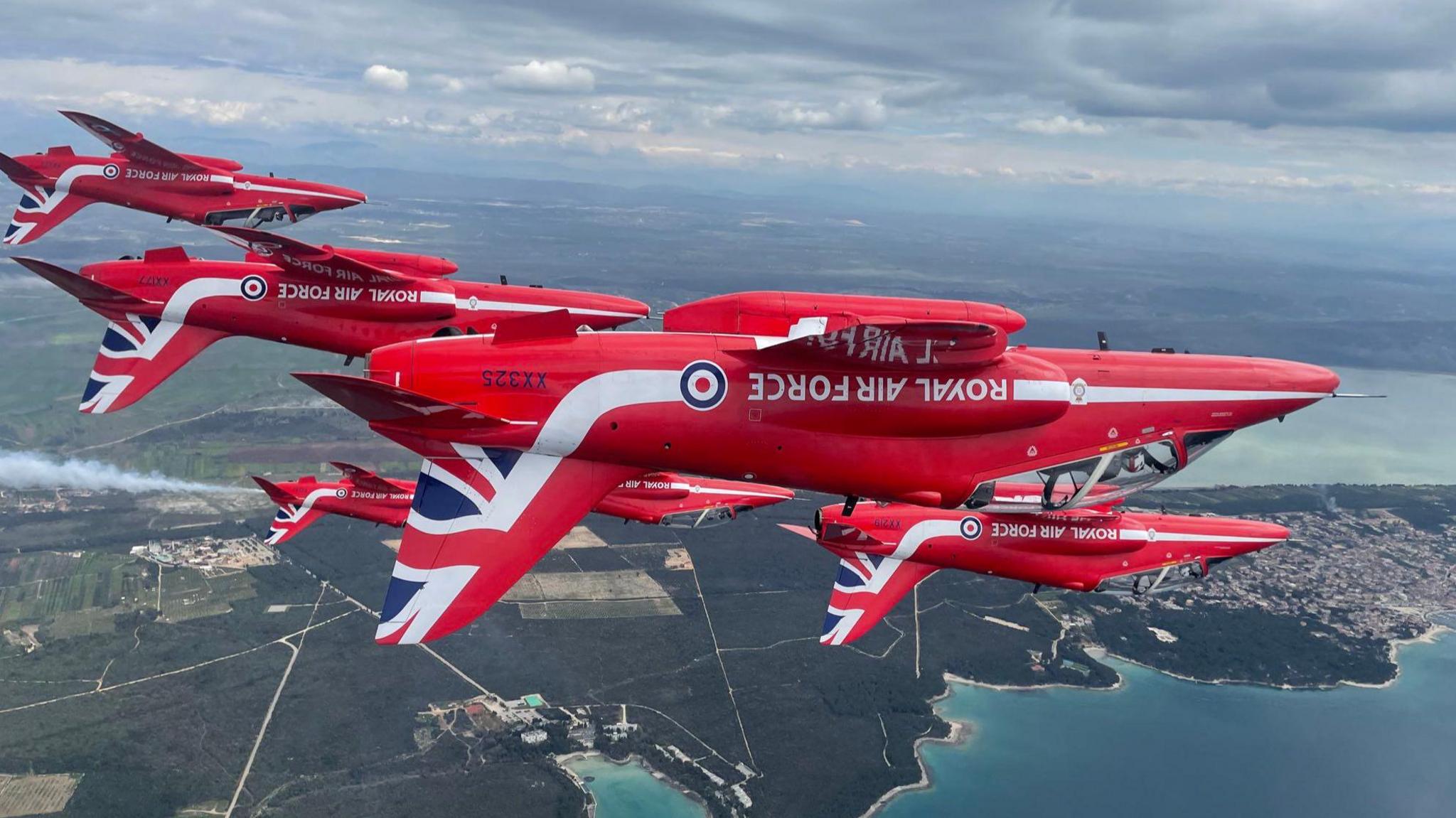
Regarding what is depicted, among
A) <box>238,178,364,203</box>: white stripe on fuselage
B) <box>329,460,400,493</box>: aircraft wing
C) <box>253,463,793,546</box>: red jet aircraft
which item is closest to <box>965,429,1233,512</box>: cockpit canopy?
<box>253,463,793,546</box>: red jet aircraft

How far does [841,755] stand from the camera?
79.4 m

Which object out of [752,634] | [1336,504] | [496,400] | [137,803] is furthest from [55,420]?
[1336,504]

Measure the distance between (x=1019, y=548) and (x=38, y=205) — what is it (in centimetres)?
4622

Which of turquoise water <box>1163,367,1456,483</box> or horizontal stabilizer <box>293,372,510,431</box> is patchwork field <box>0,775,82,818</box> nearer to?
horizontal stabilizer <box>293,372,510,431</box>

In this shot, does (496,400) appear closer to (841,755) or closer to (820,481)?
(820,481)

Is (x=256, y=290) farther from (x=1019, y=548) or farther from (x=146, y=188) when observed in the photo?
(x=1019, y=548)

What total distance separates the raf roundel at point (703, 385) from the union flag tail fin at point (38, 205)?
3600 centimetres

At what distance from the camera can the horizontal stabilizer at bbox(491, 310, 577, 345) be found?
18.9 meters

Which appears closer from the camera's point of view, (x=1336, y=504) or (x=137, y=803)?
(x=137, y=803)

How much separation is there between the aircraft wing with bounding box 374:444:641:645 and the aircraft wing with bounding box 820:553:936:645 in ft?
73.2

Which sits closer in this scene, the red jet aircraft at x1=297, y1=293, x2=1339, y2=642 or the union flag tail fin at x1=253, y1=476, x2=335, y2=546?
the red jet aircraft at x1=297, y1=293, x2=1339, y2=642

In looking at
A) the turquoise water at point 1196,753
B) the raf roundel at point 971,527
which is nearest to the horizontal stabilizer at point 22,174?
the raf roundel at point 971,527

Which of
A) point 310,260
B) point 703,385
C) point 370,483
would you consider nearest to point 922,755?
point 370,483

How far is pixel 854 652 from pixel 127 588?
7950cm
